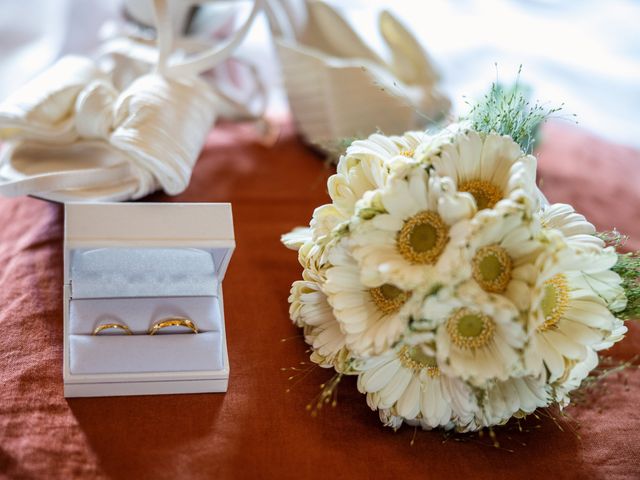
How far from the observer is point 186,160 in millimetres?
809

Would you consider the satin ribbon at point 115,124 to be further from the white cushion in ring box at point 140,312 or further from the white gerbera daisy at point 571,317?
the white gerbera daisy at point 571,317

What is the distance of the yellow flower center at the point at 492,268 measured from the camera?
549mm

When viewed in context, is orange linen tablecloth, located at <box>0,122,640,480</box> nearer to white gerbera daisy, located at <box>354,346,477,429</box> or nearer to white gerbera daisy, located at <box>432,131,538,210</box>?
white gerbera daisy, located at <box>354,346,477,429</box>

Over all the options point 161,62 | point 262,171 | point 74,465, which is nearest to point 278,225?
point 262,171

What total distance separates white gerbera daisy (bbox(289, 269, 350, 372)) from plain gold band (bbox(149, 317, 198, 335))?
0.09 m

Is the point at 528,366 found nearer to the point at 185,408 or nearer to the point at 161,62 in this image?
the point at 185,408

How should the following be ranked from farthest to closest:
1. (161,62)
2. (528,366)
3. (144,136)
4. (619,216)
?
(619,216) → (161,62) → (144,136) → (528,366)

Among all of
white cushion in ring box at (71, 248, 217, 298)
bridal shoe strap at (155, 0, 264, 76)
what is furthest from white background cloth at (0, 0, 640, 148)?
white cushion in ring box at (71, 248, 217, 298)

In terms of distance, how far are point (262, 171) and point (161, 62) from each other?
195mm

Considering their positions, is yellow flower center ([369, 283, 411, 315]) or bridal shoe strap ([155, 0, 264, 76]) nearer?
yellow flower center ([369, 283, 411, 315])

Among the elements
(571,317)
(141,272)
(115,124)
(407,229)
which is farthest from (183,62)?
(571,317)

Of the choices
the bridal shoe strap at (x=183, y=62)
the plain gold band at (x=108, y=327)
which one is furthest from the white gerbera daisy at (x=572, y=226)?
the bridal shoe strap at (x=183, y=62)

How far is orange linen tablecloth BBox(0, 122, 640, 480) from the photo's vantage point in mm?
576

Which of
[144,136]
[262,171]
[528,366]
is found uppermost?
[528,366]
